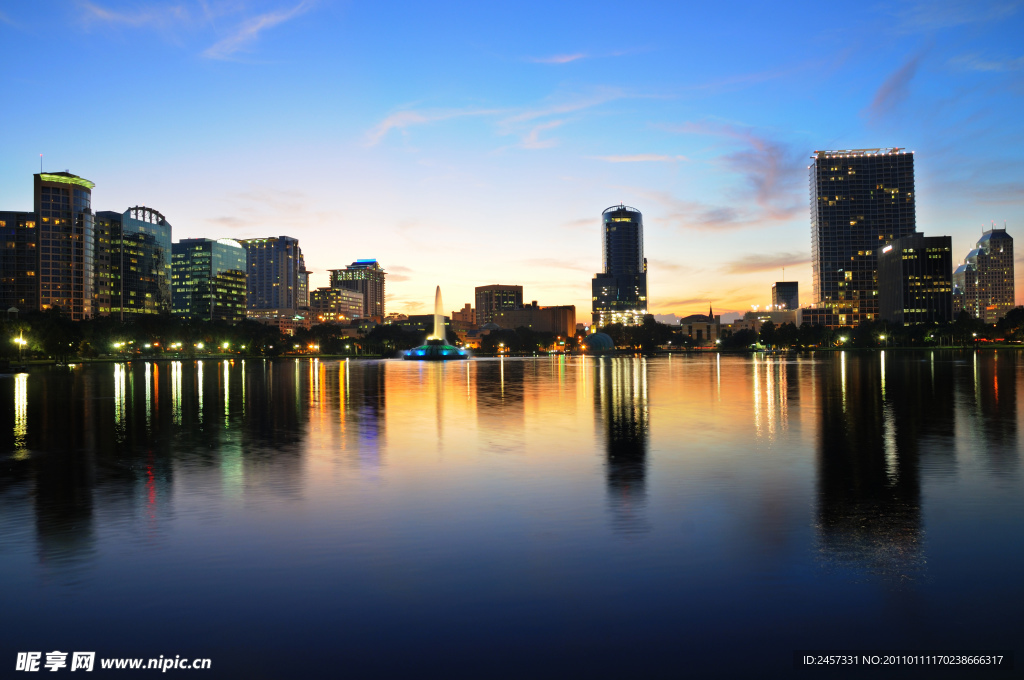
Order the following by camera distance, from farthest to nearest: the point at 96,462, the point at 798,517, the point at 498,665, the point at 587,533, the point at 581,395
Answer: the point at 581,395
the point at 96,462
the point at 798,517
the point at 587,533
the point at 498,665

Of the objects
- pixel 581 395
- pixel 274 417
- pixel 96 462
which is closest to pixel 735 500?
pixel 96 462

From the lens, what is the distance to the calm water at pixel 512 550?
7070 mm

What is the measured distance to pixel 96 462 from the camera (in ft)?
58.5

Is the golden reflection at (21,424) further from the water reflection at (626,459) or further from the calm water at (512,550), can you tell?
the water reflection at (626,459)

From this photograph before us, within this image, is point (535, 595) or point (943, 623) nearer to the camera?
point (943, 623)

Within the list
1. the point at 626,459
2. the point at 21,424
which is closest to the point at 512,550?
the point at 626,459

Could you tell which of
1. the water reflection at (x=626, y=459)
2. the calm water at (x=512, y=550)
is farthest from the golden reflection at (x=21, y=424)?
the water reflection at (x=626, y=459)

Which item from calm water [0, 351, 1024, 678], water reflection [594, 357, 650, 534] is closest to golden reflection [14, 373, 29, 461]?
calm water [0, 351, 1024, 678]

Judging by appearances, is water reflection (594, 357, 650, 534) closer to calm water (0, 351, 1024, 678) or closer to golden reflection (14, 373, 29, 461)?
calm water (0, 351, 1024, 678)

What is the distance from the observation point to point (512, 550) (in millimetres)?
9945

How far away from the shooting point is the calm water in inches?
278

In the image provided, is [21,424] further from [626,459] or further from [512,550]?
[512,550]

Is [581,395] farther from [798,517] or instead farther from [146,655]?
[146,655]

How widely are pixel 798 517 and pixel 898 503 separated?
7.87 ft
